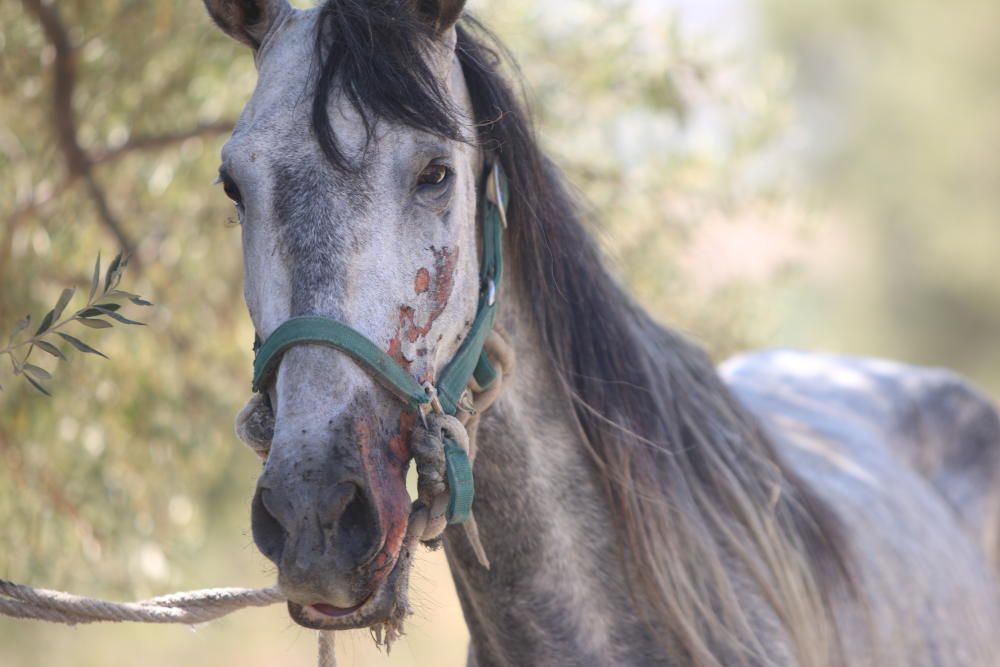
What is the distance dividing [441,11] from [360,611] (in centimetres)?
109

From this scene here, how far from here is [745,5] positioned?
58.7 feet

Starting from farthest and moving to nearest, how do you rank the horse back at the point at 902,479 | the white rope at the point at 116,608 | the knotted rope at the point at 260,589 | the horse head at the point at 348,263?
the horse back at the point at 902,479, the white rope at the point at 116,608, the knotted rope at the point at 260,589, the horse head at the point at 348,263

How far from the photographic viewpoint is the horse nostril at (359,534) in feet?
5.43

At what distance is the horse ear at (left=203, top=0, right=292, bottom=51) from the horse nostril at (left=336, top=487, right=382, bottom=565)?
39.1 inches

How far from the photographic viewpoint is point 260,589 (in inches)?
83.6

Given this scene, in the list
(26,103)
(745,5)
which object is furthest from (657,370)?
(745,5)

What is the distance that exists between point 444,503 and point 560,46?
11.7 feet

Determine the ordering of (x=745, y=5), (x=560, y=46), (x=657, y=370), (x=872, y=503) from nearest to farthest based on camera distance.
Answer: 1. (x=657, y=370)
2. (x=872, y=503)
3. (x=560, y=46)
4. (x=745, y=5)

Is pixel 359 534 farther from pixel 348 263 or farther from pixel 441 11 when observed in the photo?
pixel 441 11

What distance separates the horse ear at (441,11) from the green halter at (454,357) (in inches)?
11.3

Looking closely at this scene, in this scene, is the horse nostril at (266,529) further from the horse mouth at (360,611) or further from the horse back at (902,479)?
the horse back at (902,479)

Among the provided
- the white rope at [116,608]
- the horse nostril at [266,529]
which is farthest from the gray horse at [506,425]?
the white rope at [116,608]

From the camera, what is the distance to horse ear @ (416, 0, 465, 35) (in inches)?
78.4

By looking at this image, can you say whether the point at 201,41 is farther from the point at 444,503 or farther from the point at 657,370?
the point at 444,503
